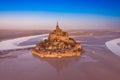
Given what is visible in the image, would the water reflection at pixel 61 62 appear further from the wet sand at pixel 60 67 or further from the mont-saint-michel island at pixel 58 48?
the mont-saint-michel island at pixel 58 48

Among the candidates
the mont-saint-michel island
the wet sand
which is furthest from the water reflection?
the mont-saint-michel island

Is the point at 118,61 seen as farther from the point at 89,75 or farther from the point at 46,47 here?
the point at 46,47

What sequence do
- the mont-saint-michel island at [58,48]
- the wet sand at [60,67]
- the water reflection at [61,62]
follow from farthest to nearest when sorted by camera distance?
the mont-saint-michel island at [58,48], the water reflection at [61,62], the wet sand at [60,67]

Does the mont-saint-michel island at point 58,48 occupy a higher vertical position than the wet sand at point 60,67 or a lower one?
higher

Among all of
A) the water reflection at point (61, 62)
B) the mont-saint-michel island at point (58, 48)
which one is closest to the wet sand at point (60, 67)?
the water reflection at point (61, 62)

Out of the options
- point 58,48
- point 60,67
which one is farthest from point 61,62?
point 58,48

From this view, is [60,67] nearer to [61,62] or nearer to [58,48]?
[61,62]

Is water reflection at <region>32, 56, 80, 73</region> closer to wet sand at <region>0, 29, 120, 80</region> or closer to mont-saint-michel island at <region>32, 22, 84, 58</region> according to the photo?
wet sand at <region>0, 29, 120, 80</region>
